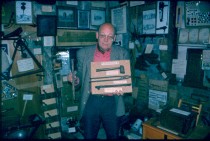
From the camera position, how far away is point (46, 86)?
496 centimetres

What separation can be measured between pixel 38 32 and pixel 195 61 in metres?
3.29

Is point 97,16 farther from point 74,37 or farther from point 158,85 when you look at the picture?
point 158,85

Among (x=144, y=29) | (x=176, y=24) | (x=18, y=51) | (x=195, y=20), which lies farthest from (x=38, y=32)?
(x=195, y=20)

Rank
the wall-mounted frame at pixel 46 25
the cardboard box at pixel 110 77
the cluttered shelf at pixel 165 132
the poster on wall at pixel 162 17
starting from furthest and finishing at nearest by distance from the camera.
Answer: the wall-mounted frame at pixel 46 25 → the poster on wall at pixel 162 17 → the cluttered shelf at pixel 165 132 → the cardboard box at pixel 110 77

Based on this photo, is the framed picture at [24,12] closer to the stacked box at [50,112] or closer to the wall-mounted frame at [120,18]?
the stacked box at [50,112]

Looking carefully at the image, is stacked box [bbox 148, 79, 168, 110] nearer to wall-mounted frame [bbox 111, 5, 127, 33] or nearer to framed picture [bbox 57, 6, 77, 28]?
wall-mounted frame [bbox 111, 5, 127, 33]

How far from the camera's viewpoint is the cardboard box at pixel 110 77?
2.98m

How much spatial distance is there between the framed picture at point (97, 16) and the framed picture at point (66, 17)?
50cm

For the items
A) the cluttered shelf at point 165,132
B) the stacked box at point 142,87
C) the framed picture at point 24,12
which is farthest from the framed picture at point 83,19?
the cluttered shelf at point 165,132

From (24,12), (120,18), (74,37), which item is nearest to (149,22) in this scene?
(120,18)

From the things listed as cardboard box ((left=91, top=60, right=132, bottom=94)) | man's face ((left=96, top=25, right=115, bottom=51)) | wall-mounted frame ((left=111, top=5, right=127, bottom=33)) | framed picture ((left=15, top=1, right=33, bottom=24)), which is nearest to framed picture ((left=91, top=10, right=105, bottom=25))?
wall-mounted frame ((left=111, top=5, right=127, bottom=33))

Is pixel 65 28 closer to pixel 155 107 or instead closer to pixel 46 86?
pixel 46 86

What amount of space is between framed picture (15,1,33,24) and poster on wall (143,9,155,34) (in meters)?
2.52

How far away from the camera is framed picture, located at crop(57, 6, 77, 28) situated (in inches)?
197
